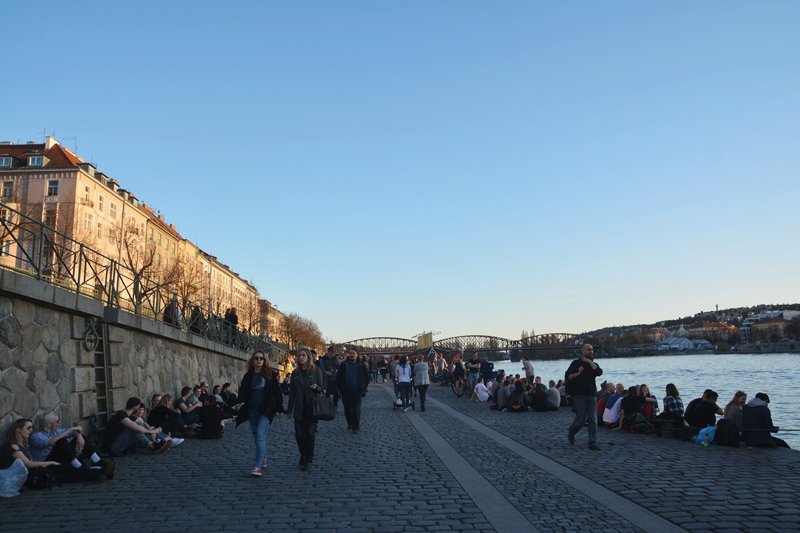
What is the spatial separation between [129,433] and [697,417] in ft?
36.5

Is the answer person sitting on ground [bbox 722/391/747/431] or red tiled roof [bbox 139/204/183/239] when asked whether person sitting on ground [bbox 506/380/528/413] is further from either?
red tiled roof [bbox 139/204/183/239]

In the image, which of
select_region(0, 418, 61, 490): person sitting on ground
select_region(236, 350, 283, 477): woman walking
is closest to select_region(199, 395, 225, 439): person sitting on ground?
select_region(236, 350, 283, 477): woman walking

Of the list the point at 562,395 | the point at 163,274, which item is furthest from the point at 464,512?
the point at 163,274

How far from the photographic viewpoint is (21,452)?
28.2ft

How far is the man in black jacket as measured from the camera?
50.3 feet

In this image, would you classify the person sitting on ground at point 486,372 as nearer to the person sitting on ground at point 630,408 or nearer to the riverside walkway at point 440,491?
the person sitting on ground at point 630,408

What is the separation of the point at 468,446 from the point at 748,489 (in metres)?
5.38

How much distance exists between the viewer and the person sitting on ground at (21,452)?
8586mm

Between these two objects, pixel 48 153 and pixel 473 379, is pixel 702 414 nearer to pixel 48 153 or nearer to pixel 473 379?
pixel 473 379

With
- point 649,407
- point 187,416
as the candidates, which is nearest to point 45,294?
point 187,416

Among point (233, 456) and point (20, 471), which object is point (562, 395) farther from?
point (20, 471)

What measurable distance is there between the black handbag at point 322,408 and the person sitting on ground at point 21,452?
11.7 ft

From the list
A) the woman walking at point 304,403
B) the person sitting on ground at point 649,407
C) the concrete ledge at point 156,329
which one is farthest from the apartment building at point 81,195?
the woman walking at point 304,403

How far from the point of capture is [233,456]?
38.4ft
